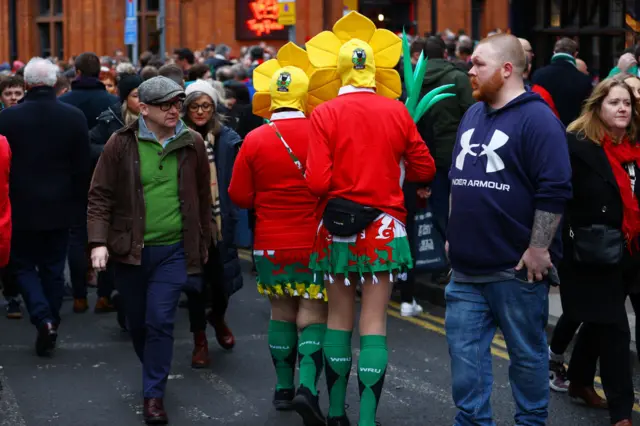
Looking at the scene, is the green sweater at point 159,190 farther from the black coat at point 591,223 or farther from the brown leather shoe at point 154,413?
the black coat at point 591,223

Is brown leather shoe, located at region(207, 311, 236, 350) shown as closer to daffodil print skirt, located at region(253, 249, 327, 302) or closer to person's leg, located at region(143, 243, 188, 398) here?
person's leg, located at region(143, 243, 188, 398)

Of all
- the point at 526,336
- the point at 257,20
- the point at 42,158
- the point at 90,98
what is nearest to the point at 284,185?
the point at 526,336

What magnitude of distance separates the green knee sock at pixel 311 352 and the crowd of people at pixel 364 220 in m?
0.01

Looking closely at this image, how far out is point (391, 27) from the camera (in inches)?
1236

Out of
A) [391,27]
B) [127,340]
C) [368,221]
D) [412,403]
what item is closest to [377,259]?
[368,221]

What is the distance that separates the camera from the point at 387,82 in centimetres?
704

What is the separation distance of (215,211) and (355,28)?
166cm

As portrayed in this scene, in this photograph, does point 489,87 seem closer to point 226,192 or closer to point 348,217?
point 348,217

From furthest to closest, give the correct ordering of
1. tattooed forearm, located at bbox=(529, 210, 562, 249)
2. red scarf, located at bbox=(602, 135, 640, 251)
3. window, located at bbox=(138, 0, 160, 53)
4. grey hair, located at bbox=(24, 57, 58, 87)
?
window, located at bbox=(138, 0, 160, 53) < grey hair, located at bbox=(24, 57, 58, 87) < red scarf, located at bbox=(602, 135, 640, 251) < tattooed forearm, located at bbox=(529, 210, 562, 249)

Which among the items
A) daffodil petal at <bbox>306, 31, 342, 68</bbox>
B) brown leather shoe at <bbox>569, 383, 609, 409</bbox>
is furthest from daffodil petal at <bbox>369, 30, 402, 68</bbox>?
brown leather shoe at <bbox>569, 383, 609, 409</bbox>

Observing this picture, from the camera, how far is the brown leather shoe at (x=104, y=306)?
33.7 ft

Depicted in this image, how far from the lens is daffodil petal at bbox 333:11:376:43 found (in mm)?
7121

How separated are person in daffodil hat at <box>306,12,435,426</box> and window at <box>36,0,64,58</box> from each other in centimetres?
3596

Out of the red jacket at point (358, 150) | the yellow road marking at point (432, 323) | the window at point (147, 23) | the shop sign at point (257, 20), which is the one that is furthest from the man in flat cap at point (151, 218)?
the window at point (147, 23)
